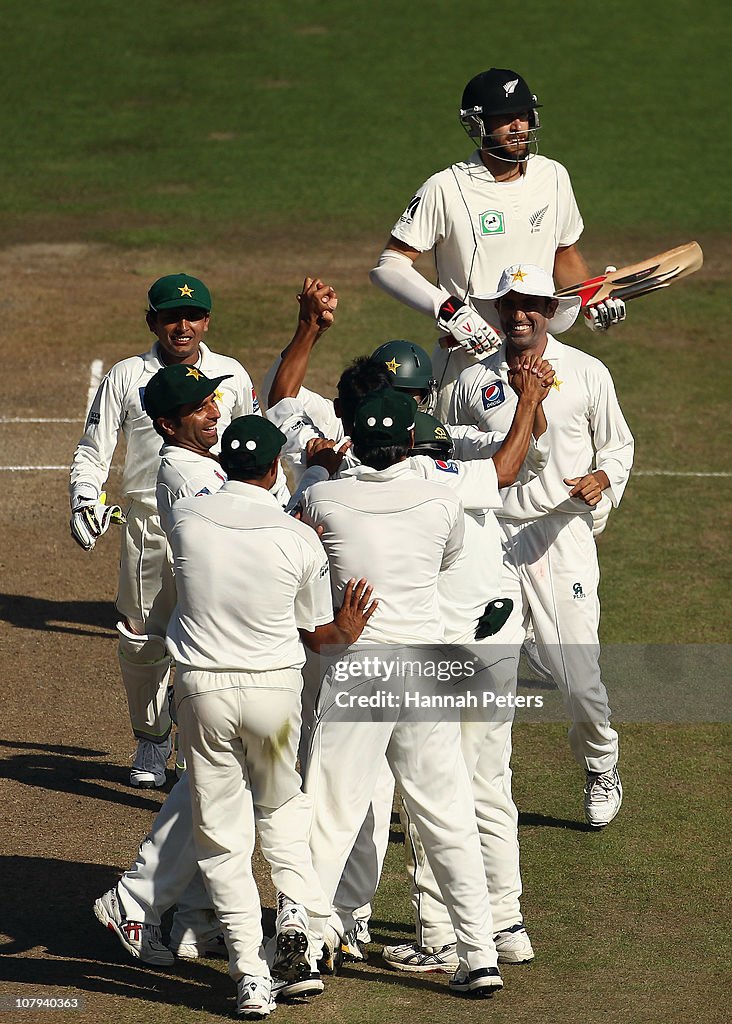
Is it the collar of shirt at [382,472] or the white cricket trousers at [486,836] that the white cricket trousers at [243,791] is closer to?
the white cricket trousers at [486,836]

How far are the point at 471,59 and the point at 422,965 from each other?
19859mm

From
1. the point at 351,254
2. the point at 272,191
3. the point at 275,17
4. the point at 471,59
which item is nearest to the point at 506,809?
the point at 351,254

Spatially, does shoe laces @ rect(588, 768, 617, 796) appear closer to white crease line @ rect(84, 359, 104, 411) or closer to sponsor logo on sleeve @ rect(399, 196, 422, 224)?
sponsor logo on sleeve @ rect(399, 196, 422, 224)

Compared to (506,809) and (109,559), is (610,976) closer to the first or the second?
(506,809)

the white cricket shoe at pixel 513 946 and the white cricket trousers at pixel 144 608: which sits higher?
the white cricket trousers at pixel 144 608

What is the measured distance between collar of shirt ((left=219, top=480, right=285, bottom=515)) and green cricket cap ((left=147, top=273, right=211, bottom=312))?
6.17ft

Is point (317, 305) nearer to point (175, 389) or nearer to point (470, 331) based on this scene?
point (175, 389)

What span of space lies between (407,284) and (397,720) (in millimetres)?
2665

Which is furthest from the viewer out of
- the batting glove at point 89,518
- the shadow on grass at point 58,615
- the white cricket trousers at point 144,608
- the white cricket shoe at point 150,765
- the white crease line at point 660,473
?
the white crease line at point 660,473

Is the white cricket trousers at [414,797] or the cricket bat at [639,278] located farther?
the cricket bat at [639,278]

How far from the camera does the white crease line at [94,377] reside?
13172 mm

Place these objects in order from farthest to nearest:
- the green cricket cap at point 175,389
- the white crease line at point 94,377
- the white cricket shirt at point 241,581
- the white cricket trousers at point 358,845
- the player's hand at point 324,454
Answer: the white crease line at point 94,377
the player's hand at point 324,454
the green cricket cap at point 175,389
the white cricket trousers at point 358,845
the white cricket shirt at point 241,581

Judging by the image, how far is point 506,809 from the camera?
5836 millimetres

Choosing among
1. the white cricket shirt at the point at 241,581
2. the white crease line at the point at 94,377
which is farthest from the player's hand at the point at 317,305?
the white crease line at the point at 94,377
